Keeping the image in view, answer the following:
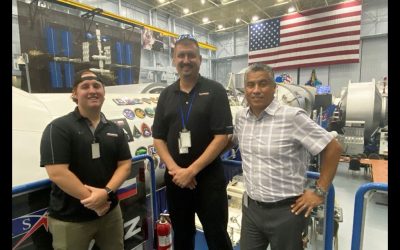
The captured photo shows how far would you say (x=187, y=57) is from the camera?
6.18 ft

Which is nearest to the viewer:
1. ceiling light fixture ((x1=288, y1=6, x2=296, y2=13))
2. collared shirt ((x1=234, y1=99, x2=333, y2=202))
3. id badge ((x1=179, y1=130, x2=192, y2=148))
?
collared shirt ((x1=234, y1=99, x2=333, y2=202))

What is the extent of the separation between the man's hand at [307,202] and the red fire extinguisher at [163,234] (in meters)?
1.24

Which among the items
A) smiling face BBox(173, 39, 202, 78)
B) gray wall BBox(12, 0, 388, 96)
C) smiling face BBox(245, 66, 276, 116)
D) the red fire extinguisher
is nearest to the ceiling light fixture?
gray wall BBox(12, 0, 388, 96)

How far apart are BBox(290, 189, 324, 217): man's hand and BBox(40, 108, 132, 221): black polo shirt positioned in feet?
4.10

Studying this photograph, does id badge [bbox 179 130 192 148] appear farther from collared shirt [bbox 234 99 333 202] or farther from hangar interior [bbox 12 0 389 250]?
hangar interior [bbox 12 0 389 250]

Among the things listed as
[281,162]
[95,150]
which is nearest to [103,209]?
[95,150]

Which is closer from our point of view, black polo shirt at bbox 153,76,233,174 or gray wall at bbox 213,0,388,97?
black polo shirt at bbox 153,76,233,174

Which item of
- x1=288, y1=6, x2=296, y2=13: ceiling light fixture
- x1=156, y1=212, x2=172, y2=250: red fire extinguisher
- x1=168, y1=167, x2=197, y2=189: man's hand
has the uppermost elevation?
x1=288, y1=6, x2=296, y2=13: ceiling light fixture

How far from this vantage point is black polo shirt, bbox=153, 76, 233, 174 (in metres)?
1.89

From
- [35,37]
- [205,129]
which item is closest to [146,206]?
[205,129]

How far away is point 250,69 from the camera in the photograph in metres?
1.70

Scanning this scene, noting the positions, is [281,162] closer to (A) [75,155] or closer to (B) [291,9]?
(A) [75,155]
